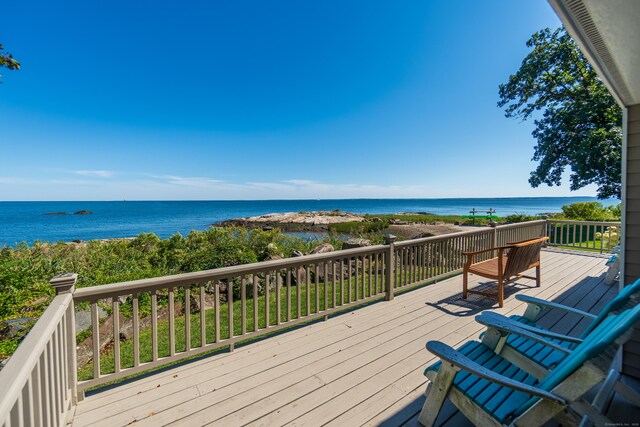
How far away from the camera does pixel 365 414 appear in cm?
175

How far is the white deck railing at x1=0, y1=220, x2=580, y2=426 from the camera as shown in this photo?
1155 millimetres

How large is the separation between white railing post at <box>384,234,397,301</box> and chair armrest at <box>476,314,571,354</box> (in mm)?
1914

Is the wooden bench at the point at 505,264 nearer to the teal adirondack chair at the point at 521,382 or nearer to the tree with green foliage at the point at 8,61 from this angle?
the teal adirondack chair at the point at 521,382

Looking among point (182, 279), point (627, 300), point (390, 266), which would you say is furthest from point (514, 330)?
point (182, 279)

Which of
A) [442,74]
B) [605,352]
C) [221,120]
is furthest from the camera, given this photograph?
[221,120]

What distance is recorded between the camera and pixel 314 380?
2109 mm

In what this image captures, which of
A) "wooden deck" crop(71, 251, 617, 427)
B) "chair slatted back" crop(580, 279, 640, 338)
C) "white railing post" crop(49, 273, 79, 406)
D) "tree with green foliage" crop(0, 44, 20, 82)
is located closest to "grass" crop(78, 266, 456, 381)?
"wooden deck" crop(71, 251, 617, 427)

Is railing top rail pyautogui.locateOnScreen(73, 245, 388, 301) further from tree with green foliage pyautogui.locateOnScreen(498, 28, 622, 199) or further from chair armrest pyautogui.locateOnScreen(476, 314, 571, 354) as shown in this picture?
tree with green foliage pyautogui.locateOnScreen(498, 28, 622, 199)

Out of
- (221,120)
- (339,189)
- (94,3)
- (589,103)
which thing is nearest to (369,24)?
(94,3)

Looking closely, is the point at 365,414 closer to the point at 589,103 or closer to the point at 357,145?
the point at 589,103

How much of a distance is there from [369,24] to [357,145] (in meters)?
16.6

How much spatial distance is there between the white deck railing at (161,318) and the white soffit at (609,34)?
2187 mm

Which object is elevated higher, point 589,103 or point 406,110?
point 406,110

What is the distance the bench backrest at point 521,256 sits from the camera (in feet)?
11.6
